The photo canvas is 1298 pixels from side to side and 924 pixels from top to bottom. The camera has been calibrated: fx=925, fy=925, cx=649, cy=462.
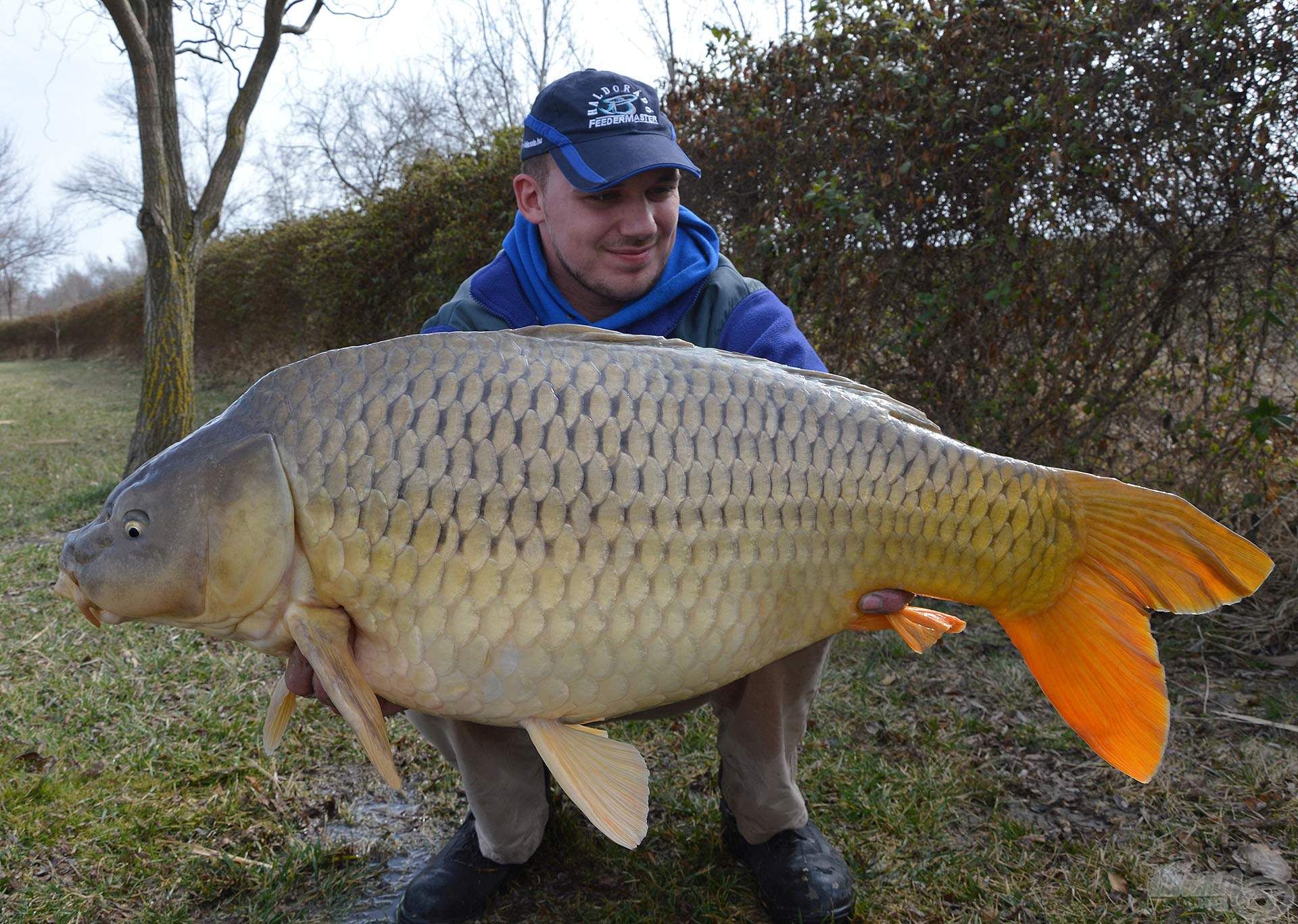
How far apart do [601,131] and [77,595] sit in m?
1.09

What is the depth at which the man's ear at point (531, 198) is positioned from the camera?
5.80 ft

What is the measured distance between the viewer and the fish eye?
117 cm

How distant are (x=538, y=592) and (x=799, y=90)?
273cm

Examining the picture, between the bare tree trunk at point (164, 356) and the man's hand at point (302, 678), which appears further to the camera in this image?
the bare tree trunk at point (164, 356)

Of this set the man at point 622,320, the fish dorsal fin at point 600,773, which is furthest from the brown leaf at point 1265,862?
the fish dorsal fin at point 600,773

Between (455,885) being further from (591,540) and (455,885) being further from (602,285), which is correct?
(602,285)

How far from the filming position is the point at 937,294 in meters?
2.90

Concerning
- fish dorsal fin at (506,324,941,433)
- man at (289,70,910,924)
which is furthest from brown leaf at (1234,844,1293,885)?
fish dorsal fin at (506,324,941,433)

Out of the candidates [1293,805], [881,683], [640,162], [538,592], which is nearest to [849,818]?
[881,683]

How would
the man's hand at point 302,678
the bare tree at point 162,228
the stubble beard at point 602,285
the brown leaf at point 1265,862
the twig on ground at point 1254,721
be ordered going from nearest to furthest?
the man's hand at point 302,678, the brown leaf at point 1265,862, the stubble beard at point 602,285, the twig on ground at point 1254,721, the bare tree at point 162,228

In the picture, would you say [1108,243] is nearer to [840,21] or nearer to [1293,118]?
[1293,118]

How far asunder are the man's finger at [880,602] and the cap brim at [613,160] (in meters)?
0.78

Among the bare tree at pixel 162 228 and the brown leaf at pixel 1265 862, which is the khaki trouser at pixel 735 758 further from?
the bare tree at pixel 162 228

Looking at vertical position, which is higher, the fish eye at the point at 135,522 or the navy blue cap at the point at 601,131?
the navy blue cap at the point at 601,131
